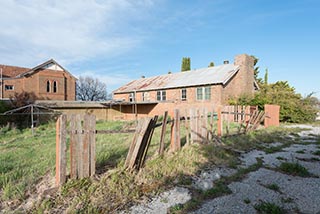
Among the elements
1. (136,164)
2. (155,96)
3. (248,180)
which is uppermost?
(155,96)

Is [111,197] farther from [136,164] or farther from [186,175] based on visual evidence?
[186,175]

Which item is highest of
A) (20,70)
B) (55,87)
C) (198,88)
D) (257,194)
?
(20,70)

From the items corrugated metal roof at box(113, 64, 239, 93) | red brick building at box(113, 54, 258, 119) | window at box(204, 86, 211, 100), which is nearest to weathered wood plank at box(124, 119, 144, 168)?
red brick building at box(113, 54, 258, 119)

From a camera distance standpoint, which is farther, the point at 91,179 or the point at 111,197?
the point at 91,179

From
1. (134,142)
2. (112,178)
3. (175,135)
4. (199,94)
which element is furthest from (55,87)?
(112,178)

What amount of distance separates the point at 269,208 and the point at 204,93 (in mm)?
17397

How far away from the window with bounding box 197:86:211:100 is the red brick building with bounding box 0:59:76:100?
22.6 m

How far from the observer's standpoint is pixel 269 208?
3092 mm

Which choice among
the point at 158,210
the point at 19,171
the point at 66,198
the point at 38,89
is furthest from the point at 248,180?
the point at 38,89

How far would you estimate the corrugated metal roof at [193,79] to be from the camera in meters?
19.4

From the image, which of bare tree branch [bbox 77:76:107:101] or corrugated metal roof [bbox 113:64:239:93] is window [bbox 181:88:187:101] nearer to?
corrugated metal roof [bbox 113:64:239:93]

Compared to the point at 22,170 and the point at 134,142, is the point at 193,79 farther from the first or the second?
the point at 22,170

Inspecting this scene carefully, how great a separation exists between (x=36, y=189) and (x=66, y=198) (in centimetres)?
75

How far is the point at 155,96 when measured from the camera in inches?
968
